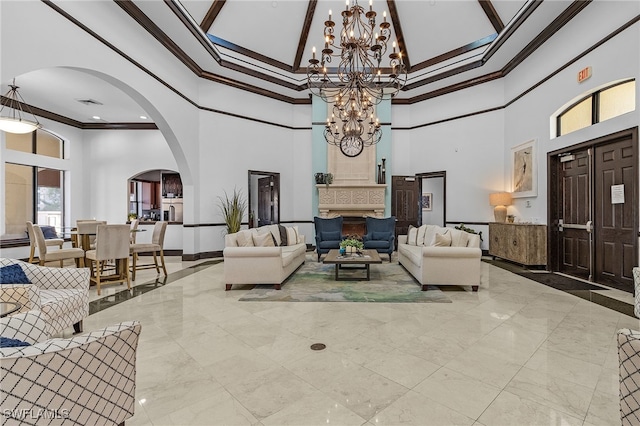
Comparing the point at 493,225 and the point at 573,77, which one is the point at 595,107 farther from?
the point at 493,225

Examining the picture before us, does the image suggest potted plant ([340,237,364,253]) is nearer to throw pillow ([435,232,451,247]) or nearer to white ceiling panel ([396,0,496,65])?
throw pillow ([435,232,451,247])

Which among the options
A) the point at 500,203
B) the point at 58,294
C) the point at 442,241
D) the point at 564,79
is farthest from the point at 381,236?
the point at 58,294

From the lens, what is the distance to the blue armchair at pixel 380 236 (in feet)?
23.4

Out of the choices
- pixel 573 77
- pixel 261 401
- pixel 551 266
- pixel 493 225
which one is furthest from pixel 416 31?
pixel 261 401

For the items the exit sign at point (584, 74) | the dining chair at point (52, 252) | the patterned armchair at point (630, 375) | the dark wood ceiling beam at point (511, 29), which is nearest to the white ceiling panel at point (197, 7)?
the dining chair at point (52, 252)

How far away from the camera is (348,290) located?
4617 millimetres

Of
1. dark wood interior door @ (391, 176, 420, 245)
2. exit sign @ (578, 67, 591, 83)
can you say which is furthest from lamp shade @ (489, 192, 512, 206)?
exit sign @ (578, 67, 591, 83)

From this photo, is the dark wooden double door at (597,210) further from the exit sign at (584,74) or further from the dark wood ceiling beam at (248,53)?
the dark wood ceiling beam at (248,53)

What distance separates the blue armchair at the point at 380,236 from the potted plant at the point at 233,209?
10.2ft

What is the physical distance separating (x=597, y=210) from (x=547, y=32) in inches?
132

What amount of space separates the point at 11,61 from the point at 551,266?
8392 mm

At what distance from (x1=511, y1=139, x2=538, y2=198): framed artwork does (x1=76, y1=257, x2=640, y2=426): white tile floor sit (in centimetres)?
314

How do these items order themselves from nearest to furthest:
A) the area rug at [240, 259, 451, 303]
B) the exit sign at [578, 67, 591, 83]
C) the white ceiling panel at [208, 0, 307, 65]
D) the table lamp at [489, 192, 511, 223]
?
the area rug at [240, 259, 451, 303] < the exit sign at [578, 67, 591, 83] < the white ceiling panel at [208, 0, 307, 65] < the table lamp at [489, 192, 511, 223]

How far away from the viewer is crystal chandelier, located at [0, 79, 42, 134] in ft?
16.4
